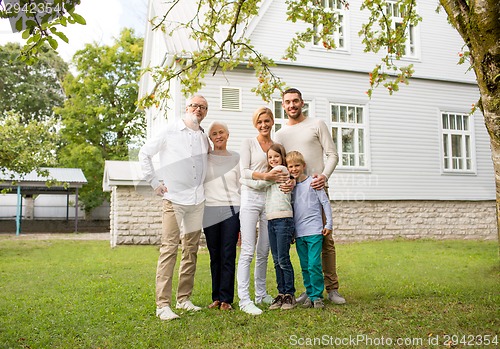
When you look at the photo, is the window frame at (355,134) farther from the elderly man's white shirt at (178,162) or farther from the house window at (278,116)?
the elderly man's white shirt at (178,162)

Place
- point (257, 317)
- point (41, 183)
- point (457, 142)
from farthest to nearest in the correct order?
1. point (41, 183)
2. point (457, 142)
3. point (257, 317)

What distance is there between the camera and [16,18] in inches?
147

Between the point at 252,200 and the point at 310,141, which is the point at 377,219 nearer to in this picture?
the point at 310,141

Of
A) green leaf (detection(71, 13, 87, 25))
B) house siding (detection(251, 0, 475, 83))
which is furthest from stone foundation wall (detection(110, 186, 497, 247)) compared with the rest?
green leaf (detection(71, 13, 87, 25))

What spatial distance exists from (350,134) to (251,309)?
1025 cm

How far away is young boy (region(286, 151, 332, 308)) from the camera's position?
15.3 ft

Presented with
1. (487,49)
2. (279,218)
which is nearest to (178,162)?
(279,218)

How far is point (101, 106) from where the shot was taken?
82.9ft

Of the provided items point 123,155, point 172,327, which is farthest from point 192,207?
point 123,155

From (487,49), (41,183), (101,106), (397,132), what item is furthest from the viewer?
(101,106)

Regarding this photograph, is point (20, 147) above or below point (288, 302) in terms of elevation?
above

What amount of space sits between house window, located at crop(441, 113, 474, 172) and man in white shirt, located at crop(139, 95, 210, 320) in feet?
39.7

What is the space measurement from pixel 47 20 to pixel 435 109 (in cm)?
1338

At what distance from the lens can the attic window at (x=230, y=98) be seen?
1288cm
